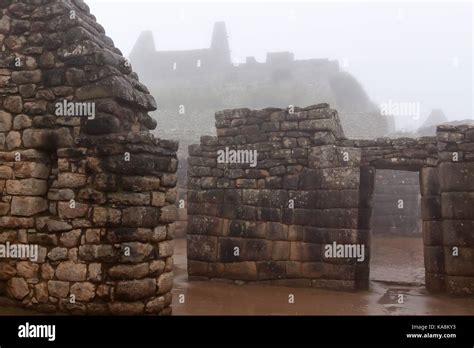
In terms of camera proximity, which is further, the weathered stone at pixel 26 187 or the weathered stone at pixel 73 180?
the weathered stone at pixel 26 187

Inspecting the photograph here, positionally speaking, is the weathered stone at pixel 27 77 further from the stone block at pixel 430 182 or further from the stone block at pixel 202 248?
the stone block at pixel 430 182

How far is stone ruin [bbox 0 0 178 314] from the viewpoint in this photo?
5.22m

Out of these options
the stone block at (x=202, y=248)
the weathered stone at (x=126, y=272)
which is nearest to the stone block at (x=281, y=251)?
the stone block at (x=202, y=248)

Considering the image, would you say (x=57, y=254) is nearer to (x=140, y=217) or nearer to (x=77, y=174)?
(x=77, y=174)

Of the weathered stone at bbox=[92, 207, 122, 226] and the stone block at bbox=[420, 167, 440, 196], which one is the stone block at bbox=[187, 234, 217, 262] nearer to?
the weathered stone at bbox=[92, 207, 122, 226]

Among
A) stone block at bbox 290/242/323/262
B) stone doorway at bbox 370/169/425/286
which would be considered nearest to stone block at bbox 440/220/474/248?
stone block at bbox 290/242/323/262

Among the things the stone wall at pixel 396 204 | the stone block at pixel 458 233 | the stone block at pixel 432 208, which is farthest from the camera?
the stone wall at pixel 396 204

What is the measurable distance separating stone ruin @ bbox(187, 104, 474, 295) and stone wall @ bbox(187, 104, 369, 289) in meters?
0.02

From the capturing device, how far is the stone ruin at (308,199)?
346 inches

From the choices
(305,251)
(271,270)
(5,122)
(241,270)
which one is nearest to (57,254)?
(5,122)

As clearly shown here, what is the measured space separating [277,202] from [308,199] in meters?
0.72

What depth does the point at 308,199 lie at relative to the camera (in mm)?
9234

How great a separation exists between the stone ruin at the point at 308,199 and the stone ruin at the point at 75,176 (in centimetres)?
394
